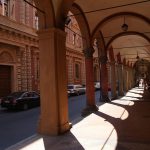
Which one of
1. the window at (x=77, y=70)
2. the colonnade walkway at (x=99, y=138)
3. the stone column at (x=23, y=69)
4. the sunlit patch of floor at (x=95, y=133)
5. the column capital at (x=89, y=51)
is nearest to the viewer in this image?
the colonnade walkway at (x=99, y=138)

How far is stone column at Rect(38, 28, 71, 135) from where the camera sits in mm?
8141

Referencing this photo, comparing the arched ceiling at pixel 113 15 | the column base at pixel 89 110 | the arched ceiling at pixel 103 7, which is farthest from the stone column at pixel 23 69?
the column base at pixel 89 110

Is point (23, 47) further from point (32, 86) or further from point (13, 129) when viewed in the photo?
point (13, 129)

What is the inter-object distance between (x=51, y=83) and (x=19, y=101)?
31.8 ft

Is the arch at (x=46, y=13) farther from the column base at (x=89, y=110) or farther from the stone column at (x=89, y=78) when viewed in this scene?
the column base at (x=89, y=110)

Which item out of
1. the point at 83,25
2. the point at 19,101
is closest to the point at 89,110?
the point at 83,25

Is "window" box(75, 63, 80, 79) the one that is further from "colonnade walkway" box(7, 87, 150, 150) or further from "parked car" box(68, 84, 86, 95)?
"colonnade walkway" box(7, 87, 150, 150)

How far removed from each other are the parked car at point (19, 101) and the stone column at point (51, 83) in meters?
9.32

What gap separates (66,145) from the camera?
6.92 m

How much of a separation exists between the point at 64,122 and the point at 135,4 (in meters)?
7.18

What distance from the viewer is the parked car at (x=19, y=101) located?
17.2m

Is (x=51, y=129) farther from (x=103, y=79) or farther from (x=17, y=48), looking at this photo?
(x=17, y=48)

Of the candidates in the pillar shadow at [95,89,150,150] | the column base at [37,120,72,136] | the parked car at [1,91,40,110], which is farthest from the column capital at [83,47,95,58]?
the parked car at [1,91,40,110]

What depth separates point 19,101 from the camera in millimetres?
17344
